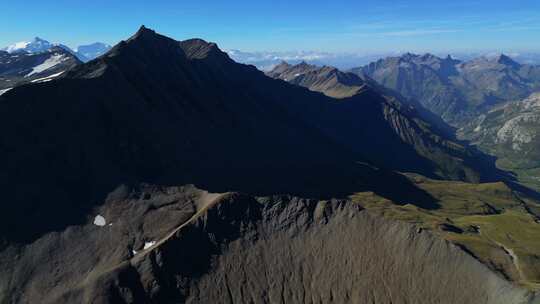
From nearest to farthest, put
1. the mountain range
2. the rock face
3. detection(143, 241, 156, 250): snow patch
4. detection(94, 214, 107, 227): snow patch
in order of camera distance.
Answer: the rock face → the mountain range → detection(143, 241, 156, 250): snow patch → detection(94, 214, 107, 227): snow patch

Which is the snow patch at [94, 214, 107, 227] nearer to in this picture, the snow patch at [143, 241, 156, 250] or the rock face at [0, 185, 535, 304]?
the rock face at [0, 185, 535, 304]

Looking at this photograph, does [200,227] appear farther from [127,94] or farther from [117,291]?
[127,94]

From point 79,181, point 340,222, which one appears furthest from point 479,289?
point 79,181

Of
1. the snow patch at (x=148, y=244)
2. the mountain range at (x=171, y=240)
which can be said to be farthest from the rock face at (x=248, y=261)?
the snow patch at (x=148, y=244)

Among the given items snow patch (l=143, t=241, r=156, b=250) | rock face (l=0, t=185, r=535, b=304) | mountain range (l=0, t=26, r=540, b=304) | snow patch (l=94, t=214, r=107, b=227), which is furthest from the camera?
snow patch (l=94, t=214, r=107, b=227)

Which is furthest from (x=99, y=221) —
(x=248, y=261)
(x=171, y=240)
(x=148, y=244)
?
(x=248, y=261)

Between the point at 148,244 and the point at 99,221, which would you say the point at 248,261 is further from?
the point at 99,221

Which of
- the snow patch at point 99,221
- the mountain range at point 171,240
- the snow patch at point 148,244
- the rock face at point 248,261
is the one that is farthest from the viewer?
the snow patch at point 99,221

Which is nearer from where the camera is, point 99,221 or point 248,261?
point 248,261

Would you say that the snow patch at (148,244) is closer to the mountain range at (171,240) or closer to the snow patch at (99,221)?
the mountain range at (171,240)

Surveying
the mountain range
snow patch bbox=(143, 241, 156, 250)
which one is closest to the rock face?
the mountain range
